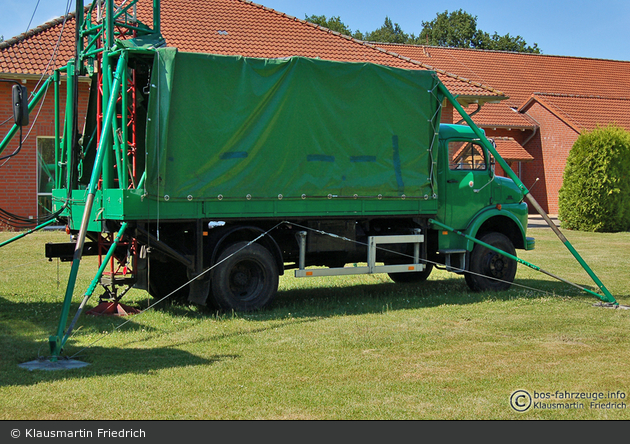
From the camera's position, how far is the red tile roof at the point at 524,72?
3756 cm

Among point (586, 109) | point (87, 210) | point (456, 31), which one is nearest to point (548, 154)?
point (586, 109)

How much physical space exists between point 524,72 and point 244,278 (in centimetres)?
3476

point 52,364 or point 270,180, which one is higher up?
point 270,180

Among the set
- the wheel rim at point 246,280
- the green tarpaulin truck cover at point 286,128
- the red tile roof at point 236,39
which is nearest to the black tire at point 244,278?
the wheel rim at point 246,280

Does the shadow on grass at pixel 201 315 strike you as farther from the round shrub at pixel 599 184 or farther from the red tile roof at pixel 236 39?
the round shrub at pixel 599 184

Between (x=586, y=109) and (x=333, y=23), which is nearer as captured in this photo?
(x=586, y=109)

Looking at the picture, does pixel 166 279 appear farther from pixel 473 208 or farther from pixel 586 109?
pixel 586 109

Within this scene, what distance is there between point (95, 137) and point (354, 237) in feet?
13.3

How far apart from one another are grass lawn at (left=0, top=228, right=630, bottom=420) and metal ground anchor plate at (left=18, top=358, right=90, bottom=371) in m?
0.13

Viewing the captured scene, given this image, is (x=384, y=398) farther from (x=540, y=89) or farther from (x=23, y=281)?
(x=540, y=89)

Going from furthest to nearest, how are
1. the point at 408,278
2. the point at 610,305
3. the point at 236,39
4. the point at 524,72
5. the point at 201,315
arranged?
the point at 524,72, the point at 236,39, the point at 408,278, the point at 610,305, the point at 201,315

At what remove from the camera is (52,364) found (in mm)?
6602

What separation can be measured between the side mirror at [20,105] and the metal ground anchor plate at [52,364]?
8.54ft
